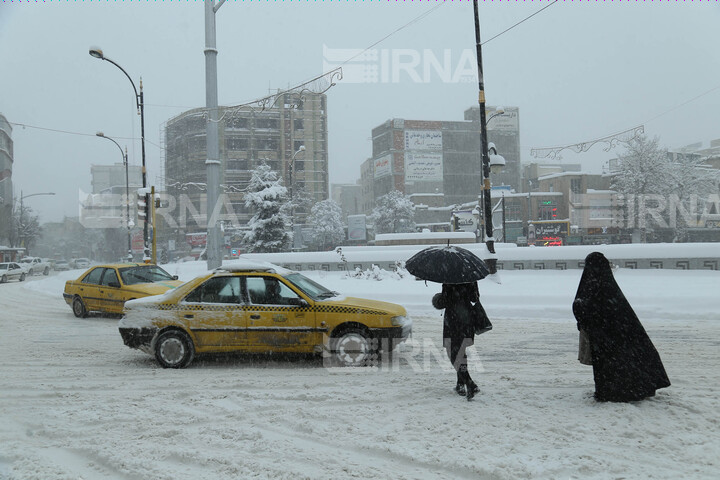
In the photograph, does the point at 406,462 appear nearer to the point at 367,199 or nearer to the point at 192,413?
the point at 192,413

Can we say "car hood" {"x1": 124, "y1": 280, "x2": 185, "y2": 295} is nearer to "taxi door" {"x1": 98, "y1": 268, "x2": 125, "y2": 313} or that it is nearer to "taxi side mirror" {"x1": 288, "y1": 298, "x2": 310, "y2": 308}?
"taxi door" {"x1": 98, "y1": 268, "x2": 125, "y2": 313}

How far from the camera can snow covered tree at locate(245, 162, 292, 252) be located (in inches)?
1387

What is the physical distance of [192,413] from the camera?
17.7 ft

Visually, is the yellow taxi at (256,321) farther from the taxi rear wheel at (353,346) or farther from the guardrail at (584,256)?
the guardrail at (584,256)

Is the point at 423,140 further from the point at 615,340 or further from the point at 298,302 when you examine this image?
the point at 615,340

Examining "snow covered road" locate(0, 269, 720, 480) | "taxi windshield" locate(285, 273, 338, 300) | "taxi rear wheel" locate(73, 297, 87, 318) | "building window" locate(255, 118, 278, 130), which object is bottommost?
"snow covered road" locate(0, 269, 720, 480)

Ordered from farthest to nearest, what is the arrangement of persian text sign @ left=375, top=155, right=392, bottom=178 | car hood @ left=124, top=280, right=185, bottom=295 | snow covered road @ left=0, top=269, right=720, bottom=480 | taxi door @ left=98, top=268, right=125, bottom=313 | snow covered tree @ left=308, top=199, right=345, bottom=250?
persian text sign @ left=375, top=155, right=392, bottom=178, snow covered tree @ left=308, top=199, right=345, bottom=250, taxi door @ left=98, top=268, right=125, bottom=313, car hood @ left=124, top=280, right=185, bottom=295, snow covered road @ left=0, top=269, right=720, bottom=480

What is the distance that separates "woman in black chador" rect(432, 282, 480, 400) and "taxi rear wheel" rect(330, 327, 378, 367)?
67.3 inches

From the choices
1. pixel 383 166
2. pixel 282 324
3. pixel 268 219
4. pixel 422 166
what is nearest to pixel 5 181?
pixel 268 219

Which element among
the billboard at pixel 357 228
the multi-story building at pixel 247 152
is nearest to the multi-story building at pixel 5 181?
the multi-story building at pixel 247 152

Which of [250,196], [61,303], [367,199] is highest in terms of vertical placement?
[367,199]

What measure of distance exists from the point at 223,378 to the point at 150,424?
179 centimetres

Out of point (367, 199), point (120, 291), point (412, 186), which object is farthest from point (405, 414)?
point (367, 199)

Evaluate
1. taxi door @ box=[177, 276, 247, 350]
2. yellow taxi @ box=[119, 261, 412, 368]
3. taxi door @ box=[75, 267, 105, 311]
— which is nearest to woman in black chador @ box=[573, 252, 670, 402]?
yellow taxi @ box=[119, 261, 412, 368]
